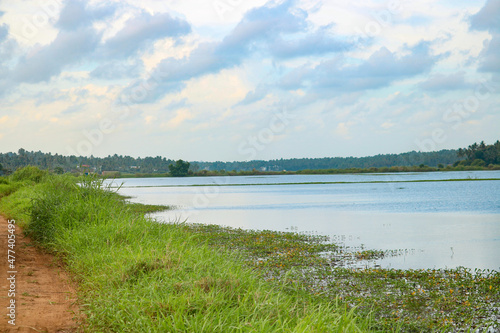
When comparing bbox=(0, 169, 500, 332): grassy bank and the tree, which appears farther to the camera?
the tree

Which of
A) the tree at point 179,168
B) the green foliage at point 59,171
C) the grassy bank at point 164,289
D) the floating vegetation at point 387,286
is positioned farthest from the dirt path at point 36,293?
the tree at point 179,168

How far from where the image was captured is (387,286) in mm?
9070

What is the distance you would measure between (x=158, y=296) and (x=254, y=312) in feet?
3.97

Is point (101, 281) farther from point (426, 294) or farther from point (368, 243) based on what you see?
point (368, 243)

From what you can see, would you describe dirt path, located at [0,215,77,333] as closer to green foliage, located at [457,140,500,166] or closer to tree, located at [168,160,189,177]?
tree, located at [168,160,189,177]

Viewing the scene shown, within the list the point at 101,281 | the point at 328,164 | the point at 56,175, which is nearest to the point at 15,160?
the point at 56,175

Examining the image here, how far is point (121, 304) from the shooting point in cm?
500

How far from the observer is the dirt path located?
5.42m

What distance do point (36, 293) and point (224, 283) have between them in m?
3.40

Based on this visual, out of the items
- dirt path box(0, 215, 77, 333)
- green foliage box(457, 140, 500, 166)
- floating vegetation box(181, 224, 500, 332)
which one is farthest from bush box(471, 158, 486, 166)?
dirt path box(0, 215, 77, 333)

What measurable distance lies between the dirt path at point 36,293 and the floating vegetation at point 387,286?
306 cm

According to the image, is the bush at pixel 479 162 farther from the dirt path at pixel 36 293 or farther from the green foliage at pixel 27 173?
the dirt path at pixel 36 293

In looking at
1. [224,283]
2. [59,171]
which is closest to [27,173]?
[59,171]

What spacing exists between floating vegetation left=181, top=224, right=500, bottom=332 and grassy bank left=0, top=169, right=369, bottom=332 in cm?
60
